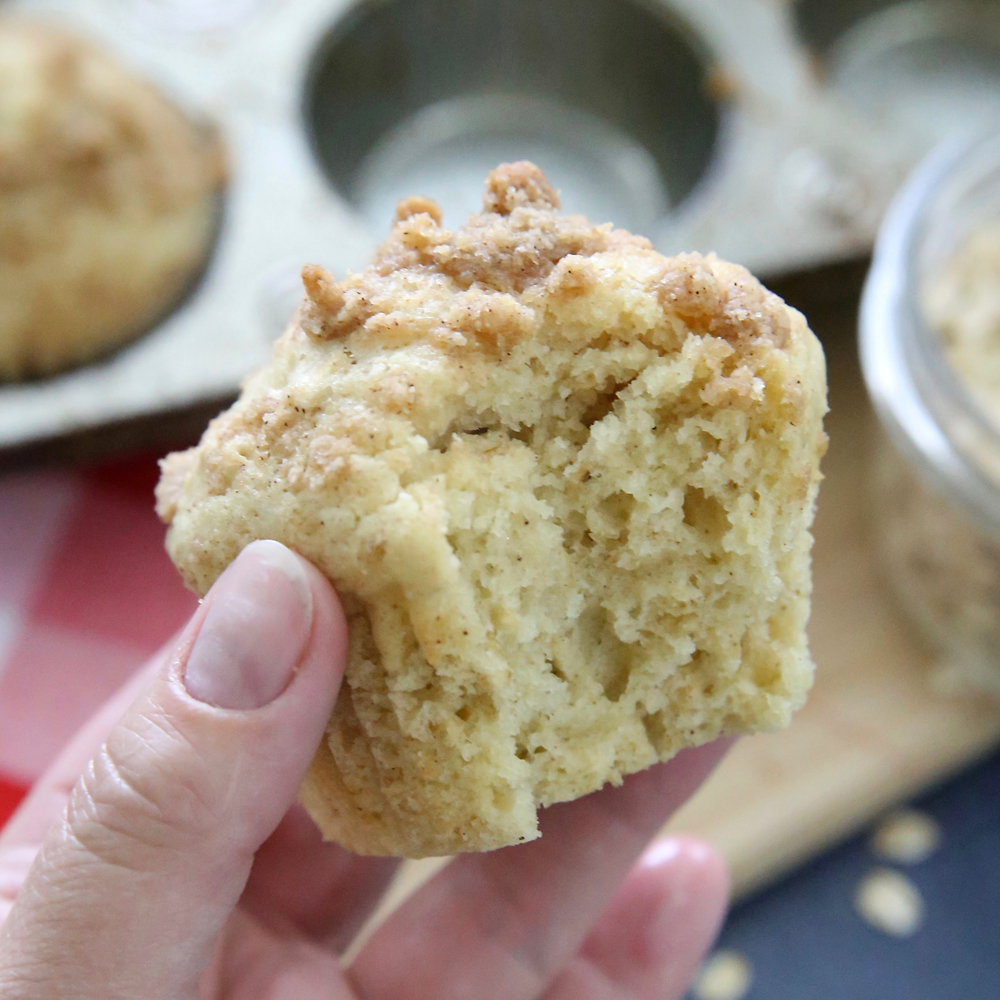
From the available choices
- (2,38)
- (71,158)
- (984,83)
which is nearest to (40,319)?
(71,158)

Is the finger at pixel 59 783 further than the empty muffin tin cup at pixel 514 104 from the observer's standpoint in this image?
No

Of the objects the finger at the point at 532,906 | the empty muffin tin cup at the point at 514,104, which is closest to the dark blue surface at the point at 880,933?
the finger at the point at 532,906

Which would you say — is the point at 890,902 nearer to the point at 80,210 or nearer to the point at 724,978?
the point at 724,978

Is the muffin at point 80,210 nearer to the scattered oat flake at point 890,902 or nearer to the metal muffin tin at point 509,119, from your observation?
the metal muffin tin at point 509,119

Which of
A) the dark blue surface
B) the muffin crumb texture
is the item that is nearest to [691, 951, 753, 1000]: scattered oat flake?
the dark blue surface

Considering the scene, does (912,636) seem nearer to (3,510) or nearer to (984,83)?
(984,83)

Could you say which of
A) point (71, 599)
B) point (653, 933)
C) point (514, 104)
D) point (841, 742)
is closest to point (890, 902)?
point (841, 742)

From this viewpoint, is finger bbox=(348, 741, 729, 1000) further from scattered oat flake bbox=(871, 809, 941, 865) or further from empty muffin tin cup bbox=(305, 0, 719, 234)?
empty muffin tin cup bbox=(305, 0, 719, 234)
